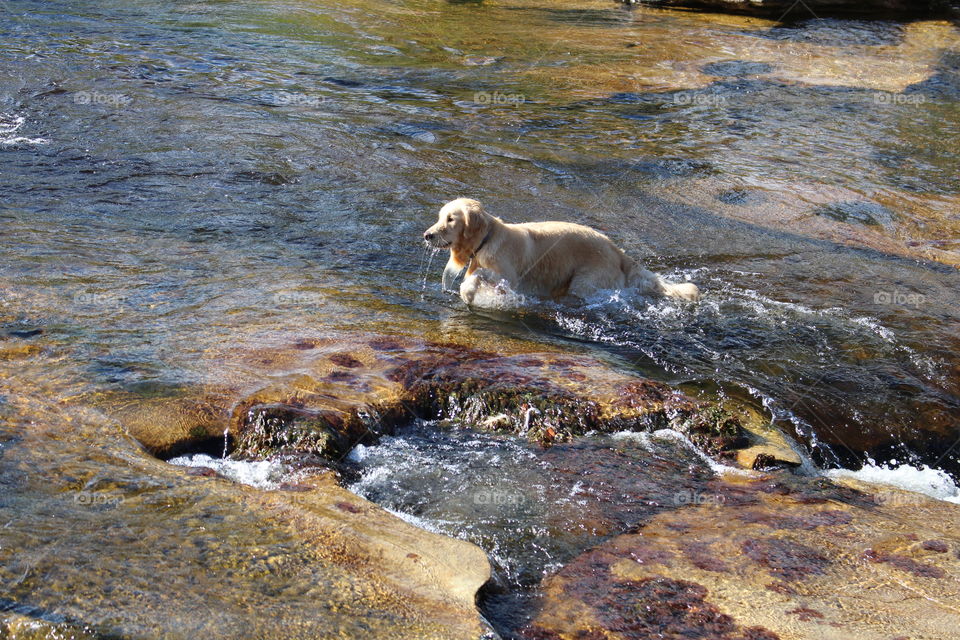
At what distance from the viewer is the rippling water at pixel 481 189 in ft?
25.9

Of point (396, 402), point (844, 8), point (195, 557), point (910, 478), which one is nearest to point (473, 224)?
point (396, 402)

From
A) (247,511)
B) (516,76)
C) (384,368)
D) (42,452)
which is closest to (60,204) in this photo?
(384,368)

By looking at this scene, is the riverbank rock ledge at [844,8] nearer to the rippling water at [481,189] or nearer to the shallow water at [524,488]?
the rippling water at [481,189]

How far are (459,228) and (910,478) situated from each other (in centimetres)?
466

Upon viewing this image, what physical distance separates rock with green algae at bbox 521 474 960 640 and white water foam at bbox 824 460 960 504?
600 millimetres

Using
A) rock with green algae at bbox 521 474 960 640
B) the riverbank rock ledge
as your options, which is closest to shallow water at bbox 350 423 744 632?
rock with green algae at bbox 521 474 960 640

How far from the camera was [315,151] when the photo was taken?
43.8 ft

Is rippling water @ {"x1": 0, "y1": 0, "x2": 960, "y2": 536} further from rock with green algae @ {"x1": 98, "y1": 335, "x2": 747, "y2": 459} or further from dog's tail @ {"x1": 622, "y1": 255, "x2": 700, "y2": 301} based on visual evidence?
rock with green algae @ {"x1": 98, "y1": 335, "x2": 747, "y2": 459}

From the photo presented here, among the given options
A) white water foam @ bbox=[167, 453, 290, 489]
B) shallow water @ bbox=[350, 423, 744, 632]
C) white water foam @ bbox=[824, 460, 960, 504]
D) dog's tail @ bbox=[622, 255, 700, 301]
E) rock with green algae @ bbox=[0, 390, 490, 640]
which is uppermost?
rock with green algae @ bbox=[0, 390, 490, 640]

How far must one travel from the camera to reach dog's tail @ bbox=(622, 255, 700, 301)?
31.0ft

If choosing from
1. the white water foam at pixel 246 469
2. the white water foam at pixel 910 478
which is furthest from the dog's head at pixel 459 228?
the white water foam at pixel 910 478

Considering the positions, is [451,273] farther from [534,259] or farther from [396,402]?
[396,402]

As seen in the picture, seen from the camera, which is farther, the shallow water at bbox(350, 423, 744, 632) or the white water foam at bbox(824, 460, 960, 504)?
the white water foam at bbox(824, 460, 960, 504)

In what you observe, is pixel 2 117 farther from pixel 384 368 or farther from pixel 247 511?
pixel 247 511
